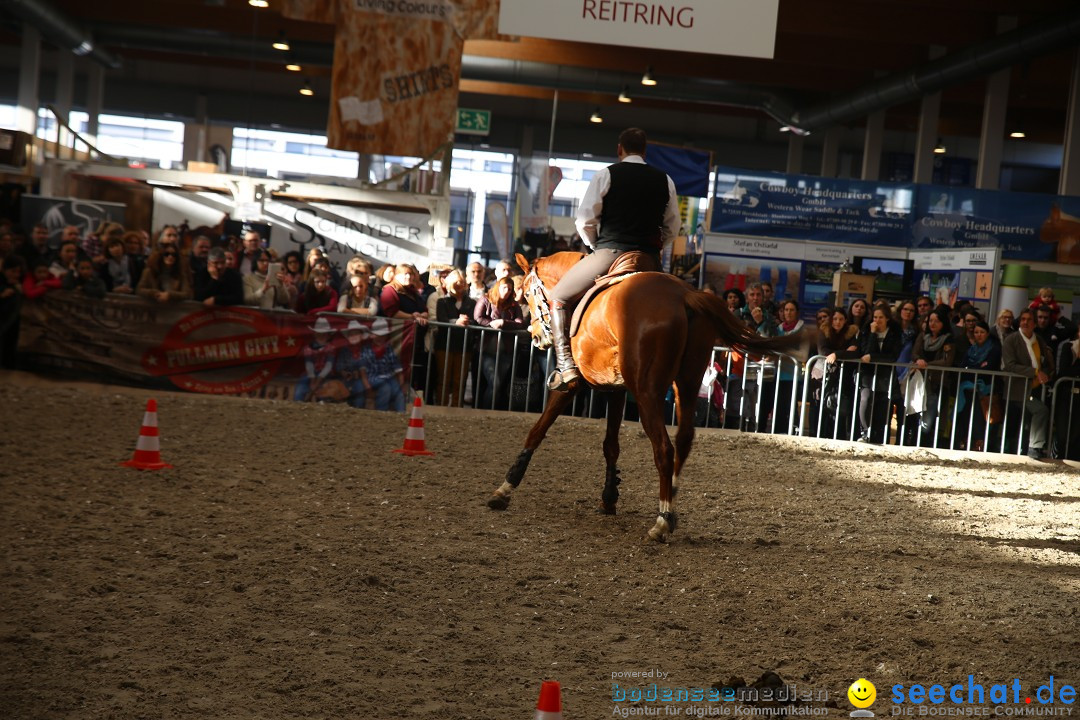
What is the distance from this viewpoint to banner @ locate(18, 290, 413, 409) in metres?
12.4

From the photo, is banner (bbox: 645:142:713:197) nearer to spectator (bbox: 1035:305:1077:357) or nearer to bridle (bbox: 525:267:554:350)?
spectator (bbox: 1035:305:1077:357)

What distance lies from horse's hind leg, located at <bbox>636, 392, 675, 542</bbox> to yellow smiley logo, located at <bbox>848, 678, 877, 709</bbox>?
2.79 meters

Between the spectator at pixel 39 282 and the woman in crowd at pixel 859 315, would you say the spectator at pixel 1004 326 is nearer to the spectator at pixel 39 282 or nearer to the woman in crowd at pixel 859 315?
the woman in crowd at pixel 859 315

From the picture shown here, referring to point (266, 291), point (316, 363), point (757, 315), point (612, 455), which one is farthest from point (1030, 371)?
point (266, 291)

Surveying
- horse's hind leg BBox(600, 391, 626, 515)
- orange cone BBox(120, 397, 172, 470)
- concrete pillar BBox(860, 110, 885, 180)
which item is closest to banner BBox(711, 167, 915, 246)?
concrete pillar BBox(860, 110, 885, 180)

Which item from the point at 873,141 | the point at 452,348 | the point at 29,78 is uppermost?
the point at 873,141

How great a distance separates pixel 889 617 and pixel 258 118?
34906 millimetres

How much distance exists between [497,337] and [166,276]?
3.96 metres

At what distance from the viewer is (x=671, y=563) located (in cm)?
643

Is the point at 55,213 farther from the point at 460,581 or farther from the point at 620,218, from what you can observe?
the point at 460,581

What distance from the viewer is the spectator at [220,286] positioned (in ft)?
40.9

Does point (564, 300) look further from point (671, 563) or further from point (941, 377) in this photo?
point (941, 377)

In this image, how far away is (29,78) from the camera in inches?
1032

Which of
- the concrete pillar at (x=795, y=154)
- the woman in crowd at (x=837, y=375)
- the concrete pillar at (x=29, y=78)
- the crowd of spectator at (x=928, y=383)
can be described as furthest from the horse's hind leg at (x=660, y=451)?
the concrete pillar at (x=795, y=154)
